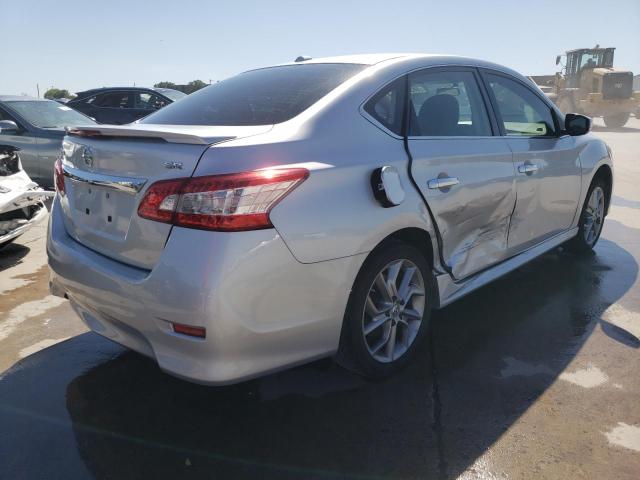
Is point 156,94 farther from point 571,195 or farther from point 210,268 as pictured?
point 210,268

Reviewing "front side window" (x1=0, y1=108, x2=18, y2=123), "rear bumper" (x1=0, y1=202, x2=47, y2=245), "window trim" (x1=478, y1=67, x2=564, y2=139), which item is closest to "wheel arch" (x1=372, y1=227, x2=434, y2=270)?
"window trim" (x1=478, y1=67, x2=564, y2=139)

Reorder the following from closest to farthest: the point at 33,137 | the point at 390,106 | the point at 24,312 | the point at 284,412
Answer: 1. the point at 284,412
2. the point at 390,106
3. the point at 24,312
4. the point at 33,137

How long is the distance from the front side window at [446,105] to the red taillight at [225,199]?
41.1 inches

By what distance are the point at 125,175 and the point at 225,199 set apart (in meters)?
0.54

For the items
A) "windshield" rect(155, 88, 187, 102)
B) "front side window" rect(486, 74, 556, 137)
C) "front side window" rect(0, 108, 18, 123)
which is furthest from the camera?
"windshield" rect(155, 88, 187, 102)

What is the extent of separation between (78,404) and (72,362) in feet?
1.59

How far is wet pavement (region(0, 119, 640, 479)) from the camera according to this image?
219cm

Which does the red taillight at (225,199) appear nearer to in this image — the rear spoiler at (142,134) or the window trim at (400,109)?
the rear spoiler at (142,134)

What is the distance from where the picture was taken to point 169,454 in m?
2.25

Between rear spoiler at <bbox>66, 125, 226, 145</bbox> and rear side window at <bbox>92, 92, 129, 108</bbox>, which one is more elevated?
rear side window at <bbox>92, 92, 129, 108</bbox>

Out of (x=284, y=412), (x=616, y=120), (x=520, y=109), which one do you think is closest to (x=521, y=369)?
(x=284, y=412)

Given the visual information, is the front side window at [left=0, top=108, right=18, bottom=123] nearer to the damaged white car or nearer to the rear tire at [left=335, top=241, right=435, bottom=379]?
the damaged white car

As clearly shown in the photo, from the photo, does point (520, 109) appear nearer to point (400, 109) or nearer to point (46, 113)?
point (400, 109)

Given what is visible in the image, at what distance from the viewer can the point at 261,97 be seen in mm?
2812
